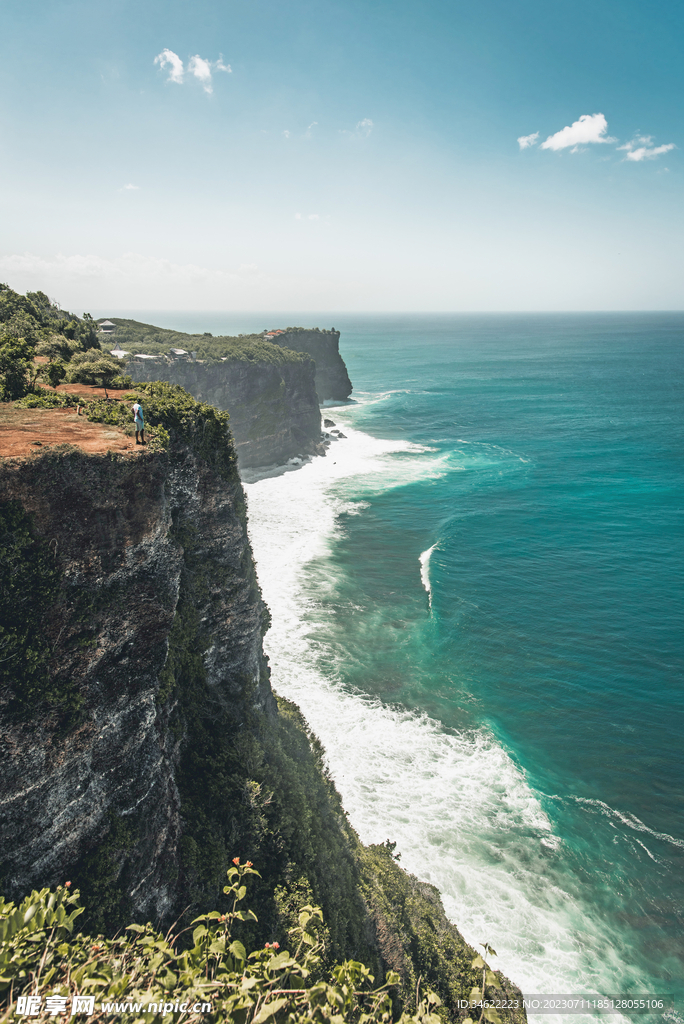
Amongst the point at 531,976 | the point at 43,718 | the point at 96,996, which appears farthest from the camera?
the point at 531,976

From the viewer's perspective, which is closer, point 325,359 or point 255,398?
point 255,398

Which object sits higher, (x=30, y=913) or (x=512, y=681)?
(x=30, y=913)

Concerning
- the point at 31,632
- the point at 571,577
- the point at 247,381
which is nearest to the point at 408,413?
the point at 247,381

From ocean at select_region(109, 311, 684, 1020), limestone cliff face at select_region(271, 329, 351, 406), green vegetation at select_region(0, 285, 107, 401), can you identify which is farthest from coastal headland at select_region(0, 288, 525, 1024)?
limestone cliff face at select_region(271, 329, 351, 406)

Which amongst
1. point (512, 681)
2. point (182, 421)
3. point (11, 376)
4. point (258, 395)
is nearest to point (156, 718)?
point (182, 421)

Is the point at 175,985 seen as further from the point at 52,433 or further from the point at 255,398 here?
the point at 255,398

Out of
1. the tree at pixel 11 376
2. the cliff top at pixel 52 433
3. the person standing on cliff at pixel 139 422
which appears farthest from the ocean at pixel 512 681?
the tree at pixel 11 376

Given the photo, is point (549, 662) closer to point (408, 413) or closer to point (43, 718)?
point (43, 718)
